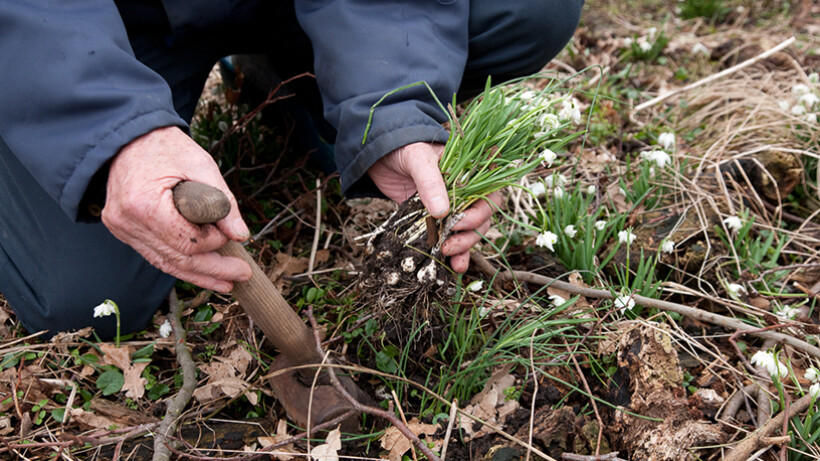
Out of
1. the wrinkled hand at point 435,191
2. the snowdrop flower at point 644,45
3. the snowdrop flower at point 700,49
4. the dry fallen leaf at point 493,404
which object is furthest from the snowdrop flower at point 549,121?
the snowdrop flower at point 700,49

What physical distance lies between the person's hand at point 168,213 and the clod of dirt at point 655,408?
3.79 ft

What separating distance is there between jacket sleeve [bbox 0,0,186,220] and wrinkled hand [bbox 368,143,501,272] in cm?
64

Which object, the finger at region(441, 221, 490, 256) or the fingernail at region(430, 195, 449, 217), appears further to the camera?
the finger at region(441, 221, 490, 256)

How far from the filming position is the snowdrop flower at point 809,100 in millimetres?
2785

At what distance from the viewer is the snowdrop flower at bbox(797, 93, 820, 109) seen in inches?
110

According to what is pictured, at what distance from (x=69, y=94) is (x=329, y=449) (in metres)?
1.18

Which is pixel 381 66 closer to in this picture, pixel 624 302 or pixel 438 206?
pixel 438 206

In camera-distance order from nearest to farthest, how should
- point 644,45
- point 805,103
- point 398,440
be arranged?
point 398,440 → point 805,103 → point 644,45

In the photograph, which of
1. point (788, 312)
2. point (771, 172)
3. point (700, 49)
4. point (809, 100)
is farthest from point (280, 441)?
point (700, 49)

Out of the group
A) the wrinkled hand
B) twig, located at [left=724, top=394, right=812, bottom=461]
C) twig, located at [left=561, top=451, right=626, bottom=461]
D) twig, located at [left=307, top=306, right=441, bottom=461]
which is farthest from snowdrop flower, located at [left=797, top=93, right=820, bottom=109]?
twig, located at [left=307, top=306, right=441, bottom=461]

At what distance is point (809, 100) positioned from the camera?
2781 mm

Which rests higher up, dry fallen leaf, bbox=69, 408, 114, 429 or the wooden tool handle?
the wooden tool handle

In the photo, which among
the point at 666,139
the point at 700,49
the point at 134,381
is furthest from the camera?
the point at 700,49

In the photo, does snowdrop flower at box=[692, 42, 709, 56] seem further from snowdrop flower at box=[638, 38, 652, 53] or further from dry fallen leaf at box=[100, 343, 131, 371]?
dry fallen leaf at box=[100, 343, 131, 371]
